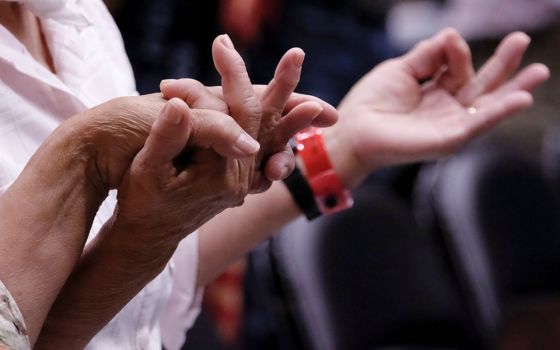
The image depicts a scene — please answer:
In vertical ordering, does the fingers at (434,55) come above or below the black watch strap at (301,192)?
above

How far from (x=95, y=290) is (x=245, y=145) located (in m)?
0.21

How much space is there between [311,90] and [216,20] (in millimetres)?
378

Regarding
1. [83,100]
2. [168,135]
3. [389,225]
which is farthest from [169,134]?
[389,225]

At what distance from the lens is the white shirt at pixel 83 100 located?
0.86m

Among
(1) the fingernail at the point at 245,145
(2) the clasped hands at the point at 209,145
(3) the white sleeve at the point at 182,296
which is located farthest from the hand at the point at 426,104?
(1) the fingernail at the point at 245,145

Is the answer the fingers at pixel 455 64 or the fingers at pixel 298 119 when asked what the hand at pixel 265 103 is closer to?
the fingers at pixel 298 119

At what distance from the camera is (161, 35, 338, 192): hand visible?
0.75 meters

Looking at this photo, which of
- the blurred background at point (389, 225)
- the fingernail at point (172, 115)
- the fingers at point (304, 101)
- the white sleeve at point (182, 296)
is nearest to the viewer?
the fingernail at point (172, 115)

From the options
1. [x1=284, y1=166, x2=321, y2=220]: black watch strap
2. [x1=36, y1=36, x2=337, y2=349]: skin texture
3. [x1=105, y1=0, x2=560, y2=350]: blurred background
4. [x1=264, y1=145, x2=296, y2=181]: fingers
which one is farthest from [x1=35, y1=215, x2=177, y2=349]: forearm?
[x1=105, y1=0, x2=560, y2=350]: blurred background

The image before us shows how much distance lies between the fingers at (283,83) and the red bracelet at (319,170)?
13.8 inches

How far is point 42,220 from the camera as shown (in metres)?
0.74

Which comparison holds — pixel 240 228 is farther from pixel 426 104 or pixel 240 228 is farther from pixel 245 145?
pixel 245 145

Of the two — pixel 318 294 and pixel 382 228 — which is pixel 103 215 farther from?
pixel 382 228

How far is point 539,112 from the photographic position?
262cm
